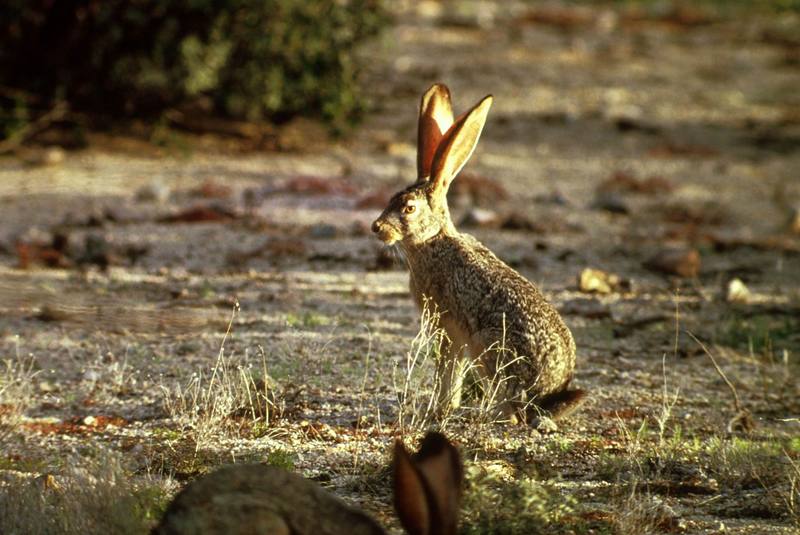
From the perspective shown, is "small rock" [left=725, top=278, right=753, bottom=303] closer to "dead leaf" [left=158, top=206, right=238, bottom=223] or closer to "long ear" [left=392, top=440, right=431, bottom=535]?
"dead leaf" [left=158, top=206, right=238, bottom=223]

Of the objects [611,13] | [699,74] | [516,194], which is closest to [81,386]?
[516,194]

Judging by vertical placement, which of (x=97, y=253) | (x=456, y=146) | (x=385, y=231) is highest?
(x=456, y=146)

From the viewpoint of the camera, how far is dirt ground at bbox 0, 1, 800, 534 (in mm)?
5699

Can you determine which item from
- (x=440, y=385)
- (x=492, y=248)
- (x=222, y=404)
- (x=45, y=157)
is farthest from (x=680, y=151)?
(x=222, y=404)

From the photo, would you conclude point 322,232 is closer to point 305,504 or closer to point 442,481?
point 305,504

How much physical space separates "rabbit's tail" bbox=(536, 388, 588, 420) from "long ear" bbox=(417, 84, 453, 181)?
1.42 meters

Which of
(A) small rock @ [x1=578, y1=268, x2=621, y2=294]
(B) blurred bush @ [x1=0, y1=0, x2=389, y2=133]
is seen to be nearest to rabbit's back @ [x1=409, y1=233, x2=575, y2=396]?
(A) small rock @ [x1=578, y1=268, x2=621, y2=294]

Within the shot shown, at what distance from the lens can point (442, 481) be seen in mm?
3932

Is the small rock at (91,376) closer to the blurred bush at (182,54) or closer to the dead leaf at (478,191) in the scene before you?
the dead leaf at (478,191)

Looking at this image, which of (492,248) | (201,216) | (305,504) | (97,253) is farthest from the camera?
(201,216)

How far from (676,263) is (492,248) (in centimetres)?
150

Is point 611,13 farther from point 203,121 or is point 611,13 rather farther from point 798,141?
point 203,121

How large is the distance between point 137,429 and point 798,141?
11462mm

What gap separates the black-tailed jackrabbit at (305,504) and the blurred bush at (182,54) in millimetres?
8696
